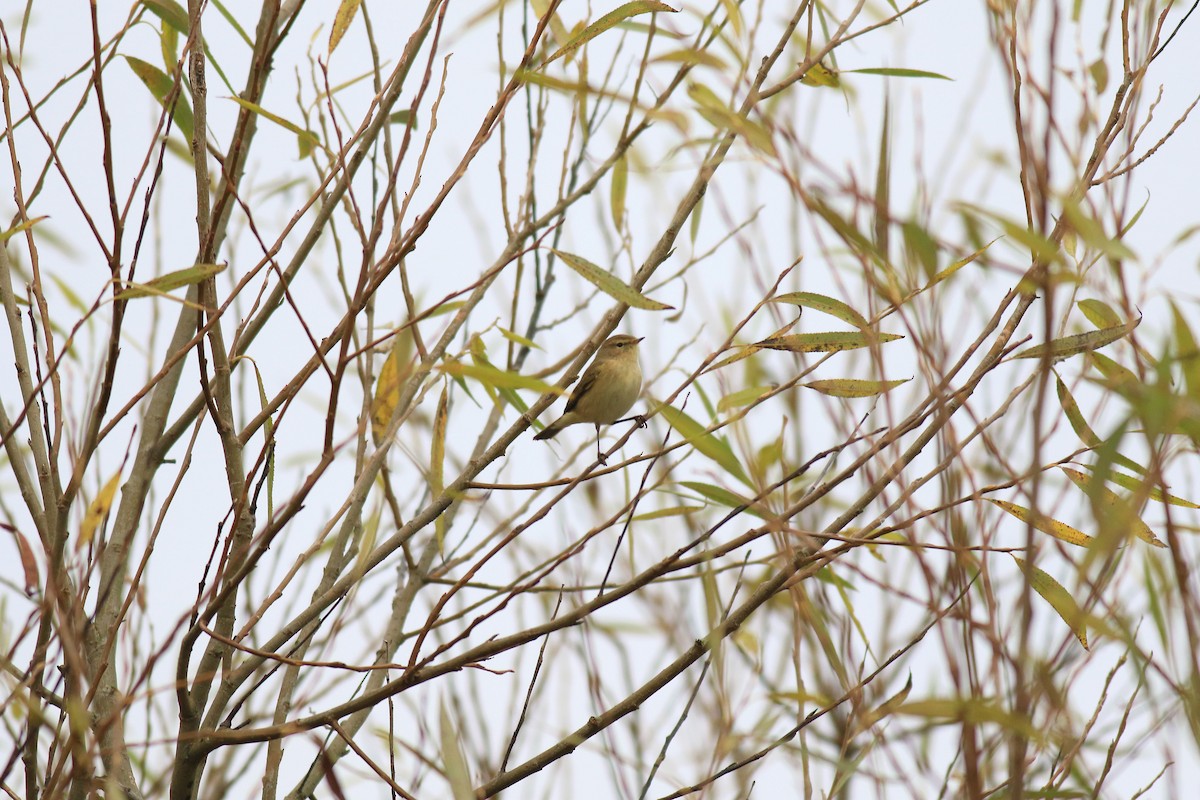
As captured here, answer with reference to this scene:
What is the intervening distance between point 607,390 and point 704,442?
233 centimetres

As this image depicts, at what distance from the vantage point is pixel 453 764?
1.70 metres

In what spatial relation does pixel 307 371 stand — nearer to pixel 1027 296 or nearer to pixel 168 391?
pixel 168 391

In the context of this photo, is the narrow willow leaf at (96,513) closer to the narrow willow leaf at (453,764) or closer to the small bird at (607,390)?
the narrow willow leaf at (453,764)

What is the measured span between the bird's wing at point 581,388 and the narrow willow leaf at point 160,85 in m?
2.10

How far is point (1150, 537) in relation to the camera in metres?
1.95

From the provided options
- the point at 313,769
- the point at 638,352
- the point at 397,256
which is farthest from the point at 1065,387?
the point at 638,352

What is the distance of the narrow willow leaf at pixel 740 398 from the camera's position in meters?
2.10

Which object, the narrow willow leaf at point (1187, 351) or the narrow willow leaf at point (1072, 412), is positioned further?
the narrow willow leaf at point (1072, 412)

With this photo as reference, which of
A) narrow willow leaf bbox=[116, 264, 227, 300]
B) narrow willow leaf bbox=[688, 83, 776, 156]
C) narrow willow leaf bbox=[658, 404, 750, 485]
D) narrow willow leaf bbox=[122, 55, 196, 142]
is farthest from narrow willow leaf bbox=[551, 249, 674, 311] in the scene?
narrow willow leaf bbox=[122, 55, 196, 142]

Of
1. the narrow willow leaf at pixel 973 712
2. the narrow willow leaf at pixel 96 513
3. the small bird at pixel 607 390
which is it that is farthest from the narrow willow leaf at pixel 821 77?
the small bird at pixel 607 390

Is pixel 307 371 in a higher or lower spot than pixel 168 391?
lower

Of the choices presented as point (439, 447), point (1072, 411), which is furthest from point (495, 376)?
point (1072, 411)

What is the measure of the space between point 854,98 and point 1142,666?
1.44 m

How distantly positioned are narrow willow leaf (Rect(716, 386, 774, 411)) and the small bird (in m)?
1.85
